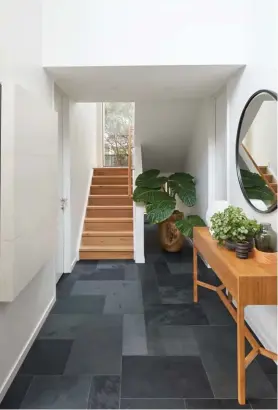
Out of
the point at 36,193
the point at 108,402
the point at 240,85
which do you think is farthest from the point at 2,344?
the point at 240,85

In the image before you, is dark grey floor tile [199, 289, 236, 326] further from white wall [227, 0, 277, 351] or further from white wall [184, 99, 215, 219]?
white wall [184, 99, 215, 219]

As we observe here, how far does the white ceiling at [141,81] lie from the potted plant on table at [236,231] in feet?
4.58

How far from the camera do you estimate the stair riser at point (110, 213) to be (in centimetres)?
530

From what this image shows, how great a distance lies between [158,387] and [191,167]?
4043 mm

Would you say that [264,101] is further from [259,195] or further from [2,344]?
[2,344]

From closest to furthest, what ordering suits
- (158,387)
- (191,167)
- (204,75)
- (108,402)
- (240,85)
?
1. (108,402)
2. (158,387)
3. (240,85)
4. (204,75)
5. (191,167)

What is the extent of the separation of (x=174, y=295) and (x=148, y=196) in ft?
5.61

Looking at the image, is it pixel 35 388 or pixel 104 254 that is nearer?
→ pixel 35 388

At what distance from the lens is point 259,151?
2.31 metres

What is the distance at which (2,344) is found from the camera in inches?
69.7

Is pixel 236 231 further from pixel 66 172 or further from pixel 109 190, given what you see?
pixel 109 190

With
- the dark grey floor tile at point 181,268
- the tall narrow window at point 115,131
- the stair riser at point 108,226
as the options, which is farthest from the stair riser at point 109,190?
the dark grey floor tile at point 181,268

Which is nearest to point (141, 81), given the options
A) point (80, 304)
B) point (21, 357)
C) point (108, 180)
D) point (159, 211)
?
point (159, 211)

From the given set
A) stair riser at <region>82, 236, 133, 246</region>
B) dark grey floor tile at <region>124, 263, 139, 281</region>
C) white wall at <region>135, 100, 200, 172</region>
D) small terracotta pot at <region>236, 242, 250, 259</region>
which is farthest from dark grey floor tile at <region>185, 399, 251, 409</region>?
white wall at <region>135, 100, 200, 172</region>
